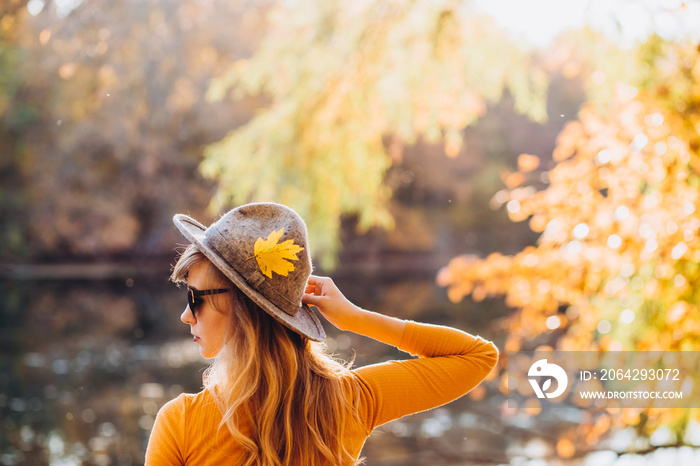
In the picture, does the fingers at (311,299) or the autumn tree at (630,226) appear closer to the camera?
the fingers at (311,299)

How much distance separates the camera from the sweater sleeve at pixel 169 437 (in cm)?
90

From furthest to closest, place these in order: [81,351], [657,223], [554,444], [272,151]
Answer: [81,351] < [554,444] < [272,151] < [657,223]

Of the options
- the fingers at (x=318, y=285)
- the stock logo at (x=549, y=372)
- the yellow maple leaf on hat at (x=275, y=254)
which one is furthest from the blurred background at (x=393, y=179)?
the yellow maple leaf on hat at (x=275, y=254)

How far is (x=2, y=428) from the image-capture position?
19.9 feet

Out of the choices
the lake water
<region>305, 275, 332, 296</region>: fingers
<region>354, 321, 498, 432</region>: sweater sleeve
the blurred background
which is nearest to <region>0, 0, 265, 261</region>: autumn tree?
the blurred background

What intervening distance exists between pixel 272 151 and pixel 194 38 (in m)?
11.3

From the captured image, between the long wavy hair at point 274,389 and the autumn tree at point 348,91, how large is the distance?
99.5 inches

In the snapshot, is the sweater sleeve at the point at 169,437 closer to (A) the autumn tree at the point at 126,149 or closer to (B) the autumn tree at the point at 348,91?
(B) the autumn tree at the point at 348,91

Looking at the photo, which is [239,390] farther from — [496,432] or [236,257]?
[496,432]

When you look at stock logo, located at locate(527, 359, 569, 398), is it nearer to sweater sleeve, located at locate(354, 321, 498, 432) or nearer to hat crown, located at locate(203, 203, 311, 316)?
sweater sleeve, located at locate(354, 321, 498, 432)

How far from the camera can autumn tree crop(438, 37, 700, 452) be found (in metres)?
2.42

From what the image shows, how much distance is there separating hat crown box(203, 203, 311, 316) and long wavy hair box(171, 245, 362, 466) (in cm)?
4

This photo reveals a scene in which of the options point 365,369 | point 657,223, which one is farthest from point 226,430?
point 657,223

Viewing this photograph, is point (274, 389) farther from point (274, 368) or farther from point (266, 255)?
point (266, 255)
